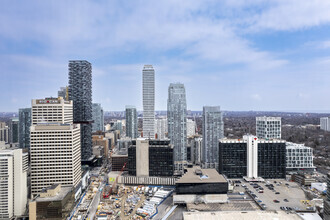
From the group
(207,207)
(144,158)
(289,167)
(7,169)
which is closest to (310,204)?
(207,207)

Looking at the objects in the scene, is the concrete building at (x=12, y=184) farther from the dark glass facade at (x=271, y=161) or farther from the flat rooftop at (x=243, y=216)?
the dark glass facade at (x=271, y=161)

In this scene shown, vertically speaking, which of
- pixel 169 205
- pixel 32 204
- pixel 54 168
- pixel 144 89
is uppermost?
pixel 144 89

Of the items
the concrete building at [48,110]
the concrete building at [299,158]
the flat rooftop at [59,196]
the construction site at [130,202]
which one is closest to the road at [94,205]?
the construction site at [130,202]

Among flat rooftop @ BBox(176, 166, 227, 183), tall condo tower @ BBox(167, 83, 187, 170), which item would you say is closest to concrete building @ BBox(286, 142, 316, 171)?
flat rooftop @ BBox(176, 166, 227, 183)

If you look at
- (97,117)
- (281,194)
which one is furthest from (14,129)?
(281,194)

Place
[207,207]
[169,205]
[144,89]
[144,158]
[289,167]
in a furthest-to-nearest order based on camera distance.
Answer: [144,89] → [289,167] → [144,158] → [169,205] → [207,207]

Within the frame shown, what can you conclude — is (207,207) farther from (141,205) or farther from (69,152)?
(69,152)
